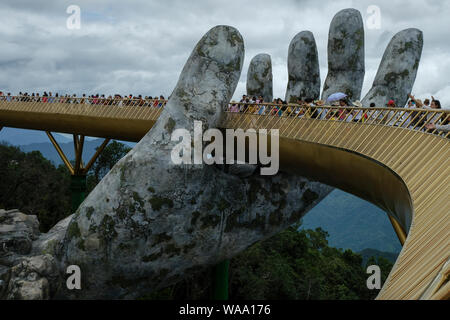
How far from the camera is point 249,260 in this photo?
35.0 m

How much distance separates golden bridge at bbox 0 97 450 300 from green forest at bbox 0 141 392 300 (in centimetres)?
1208

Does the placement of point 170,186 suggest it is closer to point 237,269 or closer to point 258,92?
point 258,92

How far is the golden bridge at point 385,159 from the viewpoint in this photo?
4258 millimetres

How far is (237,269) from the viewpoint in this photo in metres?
31.6

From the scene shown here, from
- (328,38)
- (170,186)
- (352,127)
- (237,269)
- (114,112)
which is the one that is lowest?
(237,269)

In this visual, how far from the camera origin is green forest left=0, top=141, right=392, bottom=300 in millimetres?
30234

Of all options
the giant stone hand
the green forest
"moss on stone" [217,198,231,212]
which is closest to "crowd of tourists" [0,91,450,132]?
the giant stone hand

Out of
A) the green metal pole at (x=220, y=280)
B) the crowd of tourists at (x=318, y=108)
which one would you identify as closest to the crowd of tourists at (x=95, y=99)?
the crowd of tourists at (x=318, y=108)

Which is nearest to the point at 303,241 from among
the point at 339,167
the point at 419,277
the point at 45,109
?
the point at 45,109

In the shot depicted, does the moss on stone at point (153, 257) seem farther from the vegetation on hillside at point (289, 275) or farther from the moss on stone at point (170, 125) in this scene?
the vegetation on hillside at point (289, 275)

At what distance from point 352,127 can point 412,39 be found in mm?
6577

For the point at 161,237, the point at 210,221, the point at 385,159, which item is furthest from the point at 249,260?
the point at 385,159

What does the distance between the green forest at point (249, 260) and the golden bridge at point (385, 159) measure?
12.1 meters

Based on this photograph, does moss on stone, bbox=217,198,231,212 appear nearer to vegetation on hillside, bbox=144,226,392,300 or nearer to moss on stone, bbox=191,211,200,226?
moss on stone, bbox=191,211,200,226
